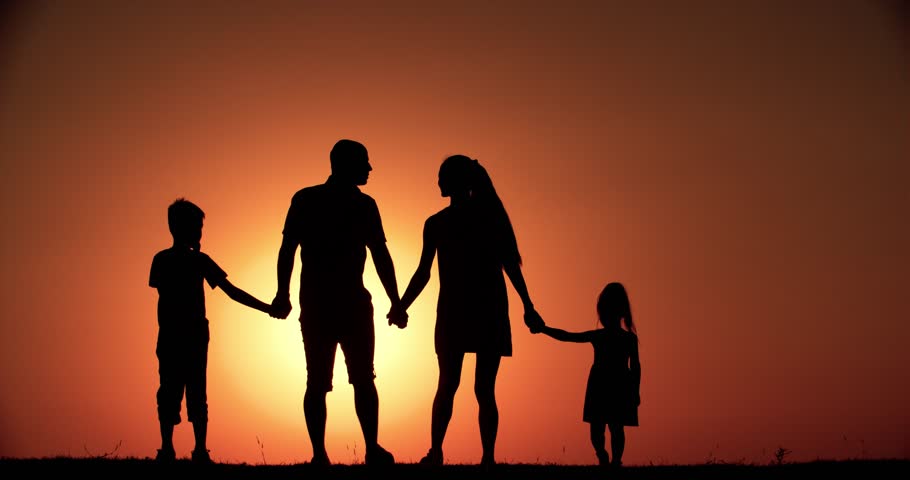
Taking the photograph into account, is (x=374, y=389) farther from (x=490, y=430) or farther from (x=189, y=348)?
(x=189, y=348)

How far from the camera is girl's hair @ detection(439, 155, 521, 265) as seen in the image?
10.3 meters

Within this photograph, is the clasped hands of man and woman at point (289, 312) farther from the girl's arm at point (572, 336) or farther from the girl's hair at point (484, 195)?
the girl's arm at point (572, 336)

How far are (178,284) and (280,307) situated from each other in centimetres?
126

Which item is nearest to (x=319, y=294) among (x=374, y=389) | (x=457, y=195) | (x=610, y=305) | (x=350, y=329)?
(x=350, y=329)

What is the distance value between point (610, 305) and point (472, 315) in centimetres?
283

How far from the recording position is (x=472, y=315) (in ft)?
33.1

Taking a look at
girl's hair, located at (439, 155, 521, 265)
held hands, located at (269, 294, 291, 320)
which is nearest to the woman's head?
girl's hair, located at (439, 155, 521, 265)

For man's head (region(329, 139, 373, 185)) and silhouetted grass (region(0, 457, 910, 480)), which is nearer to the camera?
silhouetted grass (region(0, 457, 910, 480))

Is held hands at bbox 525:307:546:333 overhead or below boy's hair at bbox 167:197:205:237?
below

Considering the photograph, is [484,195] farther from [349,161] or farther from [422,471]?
[422,471]

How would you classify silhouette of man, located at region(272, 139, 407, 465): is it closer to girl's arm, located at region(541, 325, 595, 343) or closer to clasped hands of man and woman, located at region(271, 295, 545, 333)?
clasped hands of man and woman, located at region(271, 295, 545, 333)

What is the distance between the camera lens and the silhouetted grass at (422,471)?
9133mm

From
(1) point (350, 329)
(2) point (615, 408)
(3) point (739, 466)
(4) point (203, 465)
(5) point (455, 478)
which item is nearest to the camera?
(5) point (455, 478)

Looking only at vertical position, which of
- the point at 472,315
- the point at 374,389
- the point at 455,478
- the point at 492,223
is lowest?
the point at 455,478
